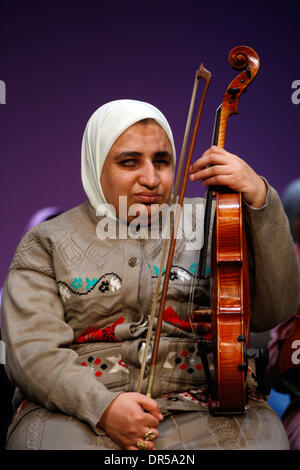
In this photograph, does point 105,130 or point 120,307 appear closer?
point 120,307

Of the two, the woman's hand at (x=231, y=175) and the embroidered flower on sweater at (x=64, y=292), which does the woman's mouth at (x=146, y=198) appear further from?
the embroidered flower on sweater at (x=64, y=292)

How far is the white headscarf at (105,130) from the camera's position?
1581 mm

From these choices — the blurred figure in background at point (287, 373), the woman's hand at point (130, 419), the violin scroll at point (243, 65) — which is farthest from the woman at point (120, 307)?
the blurred figure in background at point (287, 373)

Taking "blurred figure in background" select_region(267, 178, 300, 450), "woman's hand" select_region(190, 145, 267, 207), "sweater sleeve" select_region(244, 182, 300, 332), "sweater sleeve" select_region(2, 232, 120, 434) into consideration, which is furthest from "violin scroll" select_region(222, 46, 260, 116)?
"blurred figure in background" select_region(267, 178, 300, 450)

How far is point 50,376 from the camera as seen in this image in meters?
1.35

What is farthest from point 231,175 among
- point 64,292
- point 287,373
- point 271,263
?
point 287,373

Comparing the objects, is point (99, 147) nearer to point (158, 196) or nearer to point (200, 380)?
point (158, 196)

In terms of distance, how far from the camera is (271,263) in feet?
4.82

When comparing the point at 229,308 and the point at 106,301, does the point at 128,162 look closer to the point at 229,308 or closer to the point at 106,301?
the point at 106,301

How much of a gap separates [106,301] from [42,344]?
0.21 metres
